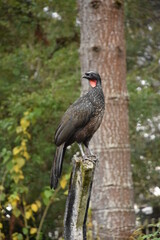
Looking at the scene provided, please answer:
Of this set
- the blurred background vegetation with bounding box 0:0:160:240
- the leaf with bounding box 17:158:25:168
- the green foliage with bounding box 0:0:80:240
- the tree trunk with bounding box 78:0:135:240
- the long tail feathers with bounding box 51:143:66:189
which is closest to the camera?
the long tail feathers with bounding box 51:143:66:189

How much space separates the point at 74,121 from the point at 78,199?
68 cm

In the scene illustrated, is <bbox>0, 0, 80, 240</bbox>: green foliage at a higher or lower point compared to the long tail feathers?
higher

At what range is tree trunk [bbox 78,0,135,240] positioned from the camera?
5.75 m

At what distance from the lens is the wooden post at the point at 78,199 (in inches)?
125

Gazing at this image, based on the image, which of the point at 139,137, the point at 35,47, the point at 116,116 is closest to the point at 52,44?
the point at 35,47

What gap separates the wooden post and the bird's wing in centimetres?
43

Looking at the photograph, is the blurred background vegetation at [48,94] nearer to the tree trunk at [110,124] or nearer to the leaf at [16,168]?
the leaf at [16,168]

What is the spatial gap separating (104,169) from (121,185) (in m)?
0.25

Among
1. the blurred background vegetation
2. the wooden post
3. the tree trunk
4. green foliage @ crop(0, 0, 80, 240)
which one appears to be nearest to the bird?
the wooden post

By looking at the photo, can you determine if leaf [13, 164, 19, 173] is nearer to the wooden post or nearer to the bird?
the bird

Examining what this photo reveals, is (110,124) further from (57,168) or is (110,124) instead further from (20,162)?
(57,168)

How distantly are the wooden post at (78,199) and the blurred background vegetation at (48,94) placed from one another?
3.16m

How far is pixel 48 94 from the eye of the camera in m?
7.27

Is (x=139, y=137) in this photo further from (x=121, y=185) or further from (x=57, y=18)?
(x=121, y=185)
